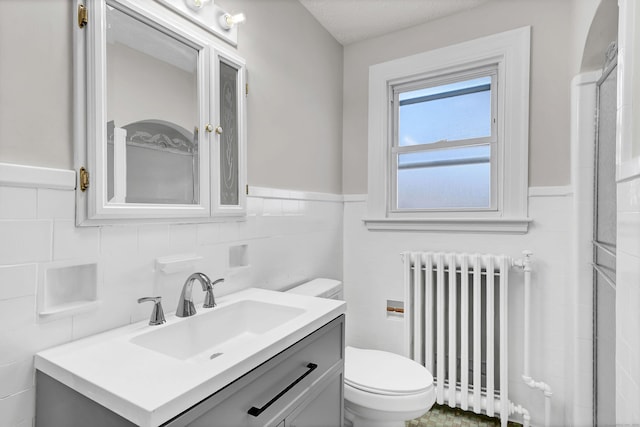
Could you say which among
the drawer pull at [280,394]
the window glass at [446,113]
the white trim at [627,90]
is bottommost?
the drawer pull at [280,394]

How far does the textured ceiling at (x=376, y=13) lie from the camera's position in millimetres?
1946

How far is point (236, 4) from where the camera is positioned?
1480 millimetres

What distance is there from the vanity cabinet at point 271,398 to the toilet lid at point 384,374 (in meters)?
0.24

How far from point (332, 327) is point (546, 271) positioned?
51.3 inches

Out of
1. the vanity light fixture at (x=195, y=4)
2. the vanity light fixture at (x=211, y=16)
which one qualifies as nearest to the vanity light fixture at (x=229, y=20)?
the vanity light fixture at (x=211, y=16)

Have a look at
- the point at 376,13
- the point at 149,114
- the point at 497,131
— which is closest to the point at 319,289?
the point at 149,114

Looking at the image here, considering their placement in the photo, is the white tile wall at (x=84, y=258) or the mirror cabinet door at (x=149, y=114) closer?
the white tile wall at (x=84, y=258)

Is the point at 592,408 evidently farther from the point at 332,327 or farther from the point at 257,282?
the point at 257,282

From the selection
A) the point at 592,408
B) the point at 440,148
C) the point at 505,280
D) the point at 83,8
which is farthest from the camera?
the point at 440,148

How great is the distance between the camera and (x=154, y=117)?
114 cm

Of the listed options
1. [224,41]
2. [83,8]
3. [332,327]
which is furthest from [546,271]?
[83,8]

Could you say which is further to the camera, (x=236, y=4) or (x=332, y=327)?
(x=236, y=4)

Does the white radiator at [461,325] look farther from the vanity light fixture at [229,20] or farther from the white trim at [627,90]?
the vanity light fixture at [229,20]

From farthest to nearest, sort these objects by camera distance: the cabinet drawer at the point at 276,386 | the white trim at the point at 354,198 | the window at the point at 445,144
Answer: the white trim at the point at 354,198 < the window at the point at 445,144 < the cabinet drawer at the point at 276,386
